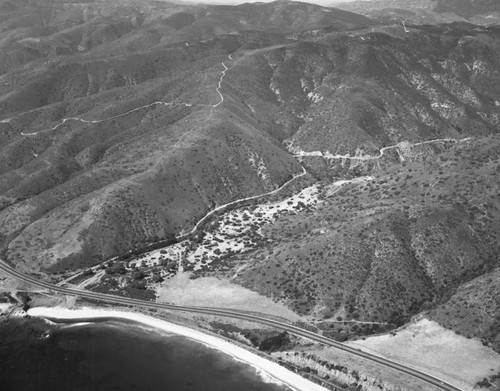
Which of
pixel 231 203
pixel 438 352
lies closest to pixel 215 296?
pixel 438 352

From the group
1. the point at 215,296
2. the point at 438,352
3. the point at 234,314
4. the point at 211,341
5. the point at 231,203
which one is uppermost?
the point at 231,203

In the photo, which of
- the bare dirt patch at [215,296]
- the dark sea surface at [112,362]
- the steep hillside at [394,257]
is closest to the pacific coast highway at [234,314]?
the bare dirt patch at [215,296]

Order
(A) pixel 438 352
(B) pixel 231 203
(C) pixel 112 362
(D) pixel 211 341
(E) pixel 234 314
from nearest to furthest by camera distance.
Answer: (A) pixel 438 352
(C) pixel 112 362
(D) pixel 211 341
(E) pixel 234 314
(B) pixel 231 203

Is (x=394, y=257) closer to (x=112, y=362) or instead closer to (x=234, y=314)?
(x=234, y=314)

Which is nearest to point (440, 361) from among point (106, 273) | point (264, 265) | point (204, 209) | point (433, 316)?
point (433, 316)

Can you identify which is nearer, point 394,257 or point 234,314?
point 234,314

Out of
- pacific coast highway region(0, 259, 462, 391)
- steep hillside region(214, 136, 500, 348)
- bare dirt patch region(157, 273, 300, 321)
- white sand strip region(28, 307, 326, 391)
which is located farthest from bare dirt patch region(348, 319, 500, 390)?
bare dirt patch region(157, 273, 300, 321)
